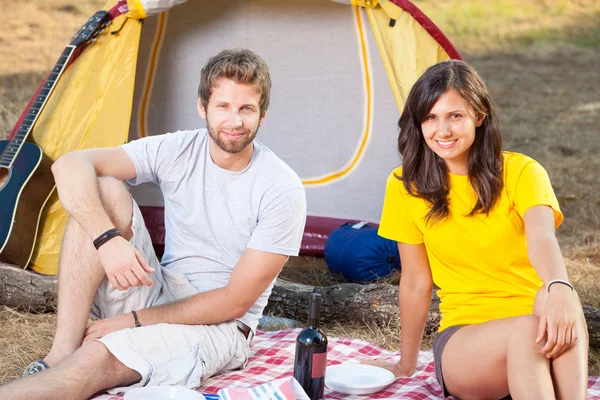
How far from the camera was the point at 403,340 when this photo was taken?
2314 mm

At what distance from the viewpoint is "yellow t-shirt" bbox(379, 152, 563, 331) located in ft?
6.94

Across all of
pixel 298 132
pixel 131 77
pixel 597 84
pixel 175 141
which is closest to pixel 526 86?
pixel 597 84

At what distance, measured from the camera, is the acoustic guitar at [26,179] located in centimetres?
339

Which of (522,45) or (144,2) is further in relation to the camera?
(522,45)

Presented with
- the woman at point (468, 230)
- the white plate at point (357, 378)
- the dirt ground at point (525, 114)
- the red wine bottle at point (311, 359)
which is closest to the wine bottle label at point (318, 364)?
the red wine bottle at point (311, 359)

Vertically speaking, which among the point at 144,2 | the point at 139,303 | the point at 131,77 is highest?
the point at 144,2

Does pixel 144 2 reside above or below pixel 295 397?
above

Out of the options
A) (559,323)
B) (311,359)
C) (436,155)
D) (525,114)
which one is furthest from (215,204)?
(525,114)

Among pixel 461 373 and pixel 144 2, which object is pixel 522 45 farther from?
pixel 461 373

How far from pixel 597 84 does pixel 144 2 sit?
606 centimetres

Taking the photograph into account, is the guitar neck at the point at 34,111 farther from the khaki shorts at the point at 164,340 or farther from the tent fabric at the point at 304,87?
the khaki shorts at the point at 164,340

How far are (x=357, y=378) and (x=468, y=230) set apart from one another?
550 millimetres

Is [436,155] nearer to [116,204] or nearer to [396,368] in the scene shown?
[396,368]

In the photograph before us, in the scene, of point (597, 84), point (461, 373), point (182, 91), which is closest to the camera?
point (461, 373)
